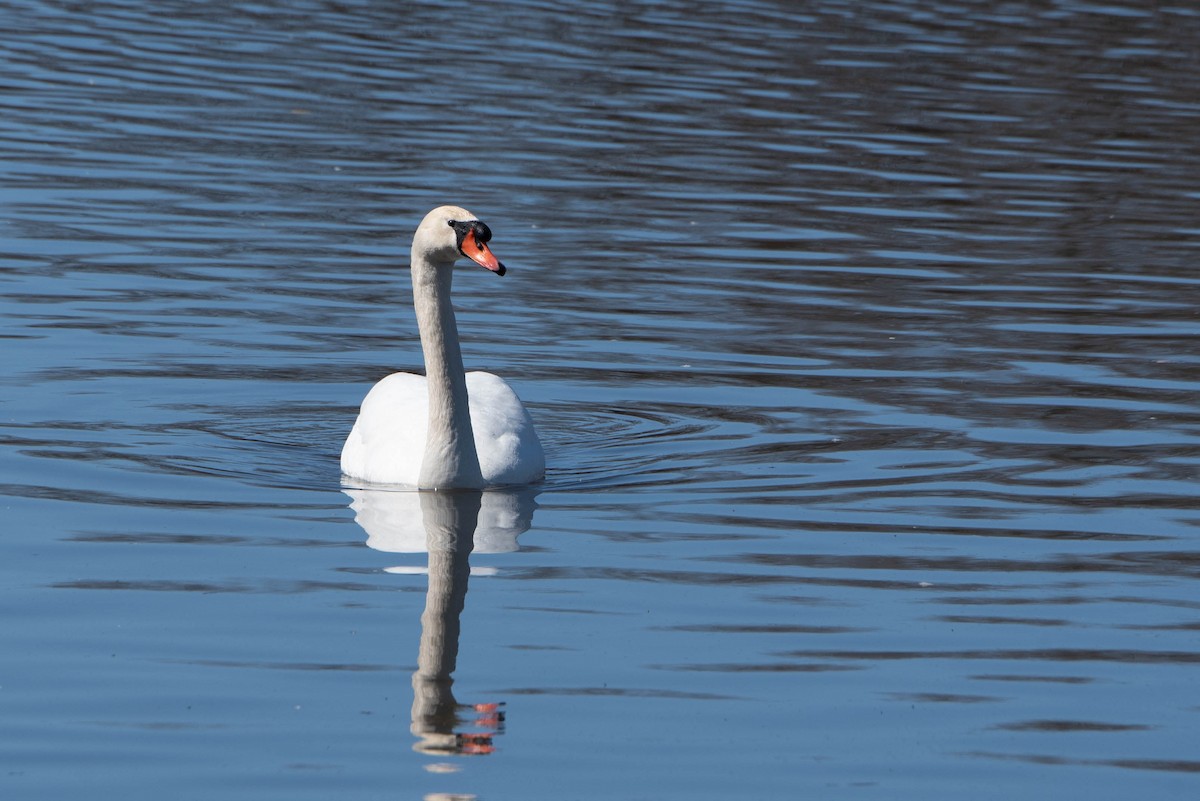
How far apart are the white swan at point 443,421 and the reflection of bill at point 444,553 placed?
0.11m

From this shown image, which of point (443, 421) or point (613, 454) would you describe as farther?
point (613, 454)

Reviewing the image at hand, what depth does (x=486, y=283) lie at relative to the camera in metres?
15.0

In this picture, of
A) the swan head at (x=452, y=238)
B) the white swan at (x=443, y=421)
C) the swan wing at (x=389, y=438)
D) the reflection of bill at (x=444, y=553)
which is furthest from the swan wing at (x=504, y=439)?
the swan head at (x=452, y=238)

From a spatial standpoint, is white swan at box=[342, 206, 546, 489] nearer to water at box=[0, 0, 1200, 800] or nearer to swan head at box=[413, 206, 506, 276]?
swan head at box=[413, 206, 506, 276]

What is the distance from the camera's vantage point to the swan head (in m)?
9.28

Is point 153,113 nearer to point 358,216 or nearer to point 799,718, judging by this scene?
point 358,216

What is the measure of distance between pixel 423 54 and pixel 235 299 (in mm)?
14117

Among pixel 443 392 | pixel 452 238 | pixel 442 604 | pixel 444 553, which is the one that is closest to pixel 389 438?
pixel 443 392

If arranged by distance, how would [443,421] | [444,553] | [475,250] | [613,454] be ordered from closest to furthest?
[444,553] → [475,250] → [443,421] → [613,454]

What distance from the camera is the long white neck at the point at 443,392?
9578 mm

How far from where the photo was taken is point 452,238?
9.45 metres

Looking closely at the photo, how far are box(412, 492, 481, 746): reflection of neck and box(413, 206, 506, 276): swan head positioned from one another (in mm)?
999

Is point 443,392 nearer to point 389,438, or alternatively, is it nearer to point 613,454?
point 389,438

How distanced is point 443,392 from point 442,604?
1940mm
